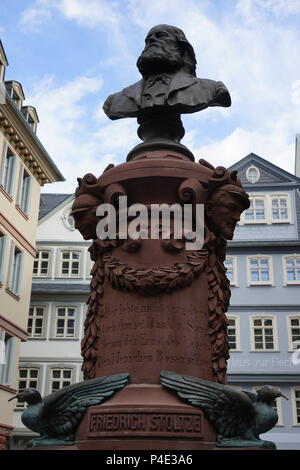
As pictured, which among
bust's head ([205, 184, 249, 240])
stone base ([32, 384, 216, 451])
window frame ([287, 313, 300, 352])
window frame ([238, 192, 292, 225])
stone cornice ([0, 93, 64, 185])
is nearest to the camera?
stone base ([32, 384, 216, 451])

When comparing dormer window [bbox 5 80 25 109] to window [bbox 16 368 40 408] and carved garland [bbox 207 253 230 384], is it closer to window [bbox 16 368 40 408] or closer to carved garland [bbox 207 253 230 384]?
window [bbox 16 368 40 408]

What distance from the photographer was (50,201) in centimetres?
3319

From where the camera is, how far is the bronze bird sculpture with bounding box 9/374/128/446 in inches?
202

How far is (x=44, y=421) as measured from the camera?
5.25m

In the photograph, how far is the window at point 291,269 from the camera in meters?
→ 27.1

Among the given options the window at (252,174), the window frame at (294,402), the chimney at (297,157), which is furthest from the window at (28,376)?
the chimney at (297,157)

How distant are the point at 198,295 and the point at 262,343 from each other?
21624 mm

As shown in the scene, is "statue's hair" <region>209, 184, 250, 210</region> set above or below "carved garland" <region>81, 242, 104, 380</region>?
above

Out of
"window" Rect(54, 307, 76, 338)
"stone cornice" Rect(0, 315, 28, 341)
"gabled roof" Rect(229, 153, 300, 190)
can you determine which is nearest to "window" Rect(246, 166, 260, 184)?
"gabled roof" Rect(229, 153, 300, 190)

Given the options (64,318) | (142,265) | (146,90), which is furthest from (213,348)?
(64,318)

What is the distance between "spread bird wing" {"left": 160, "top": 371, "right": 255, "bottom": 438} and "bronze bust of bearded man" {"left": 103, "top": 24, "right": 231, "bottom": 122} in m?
3.30

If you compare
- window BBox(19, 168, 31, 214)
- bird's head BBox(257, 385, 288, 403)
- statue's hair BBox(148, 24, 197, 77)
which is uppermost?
window BBox(19, 168, 31, 214)
